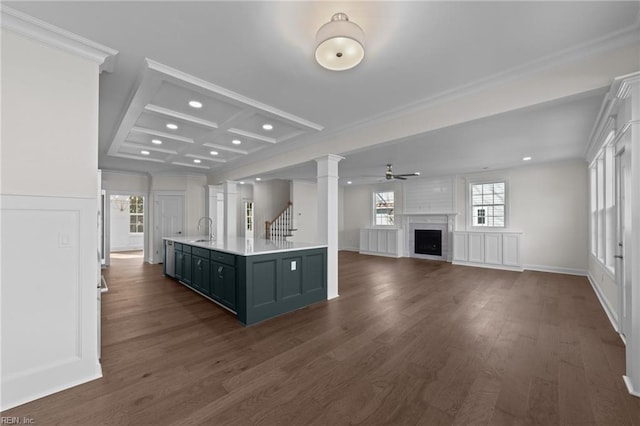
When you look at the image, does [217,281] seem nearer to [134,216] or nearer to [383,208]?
[383,208]

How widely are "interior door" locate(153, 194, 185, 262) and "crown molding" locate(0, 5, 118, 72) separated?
6396 millimetres

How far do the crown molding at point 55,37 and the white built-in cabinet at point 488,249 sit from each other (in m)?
8.23

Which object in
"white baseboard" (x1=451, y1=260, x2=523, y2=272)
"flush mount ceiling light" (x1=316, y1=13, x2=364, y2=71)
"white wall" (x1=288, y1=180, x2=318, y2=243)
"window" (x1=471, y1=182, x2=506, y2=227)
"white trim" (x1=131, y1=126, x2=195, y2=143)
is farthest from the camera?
"white wall" (x1=288, y1=180, x2=318, y2=243)

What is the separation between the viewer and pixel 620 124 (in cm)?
234

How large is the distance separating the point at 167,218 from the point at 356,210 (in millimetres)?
6646

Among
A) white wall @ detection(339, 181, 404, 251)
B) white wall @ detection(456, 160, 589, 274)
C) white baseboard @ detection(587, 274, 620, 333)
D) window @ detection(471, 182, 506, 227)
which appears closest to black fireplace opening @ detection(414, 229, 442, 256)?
white wall @ detection(339, 181, 404, 251)

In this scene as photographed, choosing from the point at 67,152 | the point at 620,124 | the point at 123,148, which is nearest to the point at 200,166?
the point at 123,148

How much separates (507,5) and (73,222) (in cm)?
357

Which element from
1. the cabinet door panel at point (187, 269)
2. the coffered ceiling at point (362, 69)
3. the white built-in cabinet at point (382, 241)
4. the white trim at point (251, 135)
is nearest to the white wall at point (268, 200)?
the white built-in cabinet at point (382, 241)

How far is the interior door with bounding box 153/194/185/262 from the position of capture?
8031 mm

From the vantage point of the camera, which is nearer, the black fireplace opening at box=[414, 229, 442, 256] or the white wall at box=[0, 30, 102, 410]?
the white wall at box=[0, 30, 102, 410]

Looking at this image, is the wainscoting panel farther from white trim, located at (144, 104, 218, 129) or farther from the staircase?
the staircase

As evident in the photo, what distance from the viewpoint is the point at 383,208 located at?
32.9 ft

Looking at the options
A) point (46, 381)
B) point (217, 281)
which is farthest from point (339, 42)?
point (217, 281)
